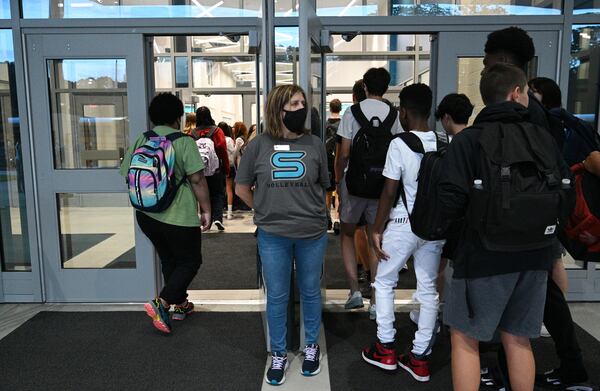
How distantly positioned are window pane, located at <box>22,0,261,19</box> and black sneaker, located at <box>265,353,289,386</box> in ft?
7.72

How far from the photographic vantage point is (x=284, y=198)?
237cm

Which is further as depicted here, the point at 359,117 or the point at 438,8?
the point at 438,8

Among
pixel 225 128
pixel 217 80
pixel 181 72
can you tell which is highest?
pixel 181 72

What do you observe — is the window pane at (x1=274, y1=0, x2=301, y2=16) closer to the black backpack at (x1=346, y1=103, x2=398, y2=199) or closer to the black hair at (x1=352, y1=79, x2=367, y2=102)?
the black hair at (x1=352, y1=79, x2=367, y2=102)

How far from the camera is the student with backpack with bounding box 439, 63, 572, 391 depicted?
170 cm

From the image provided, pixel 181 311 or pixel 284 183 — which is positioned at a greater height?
pixel 284 183

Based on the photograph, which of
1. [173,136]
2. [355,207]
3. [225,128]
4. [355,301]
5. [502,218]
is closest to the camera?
[502,218]

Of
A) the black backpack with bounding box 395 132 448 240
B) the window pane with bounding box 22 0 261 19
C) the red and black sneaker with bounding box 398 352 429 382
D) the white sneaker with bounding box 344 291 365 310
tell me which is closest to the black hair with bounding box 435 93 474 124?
the black backpack with bounding box 395 132 448 240

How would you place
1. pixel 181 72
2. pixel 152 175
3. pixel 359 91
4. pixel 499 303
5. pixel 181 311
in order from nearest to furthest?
pixel 499 303 → pixel 152 175 → pixel 181 311 → pixel 359 91 → pixel 181 72

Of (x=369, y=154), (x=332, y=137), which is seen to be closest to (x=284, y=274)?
(x=369, y=154)

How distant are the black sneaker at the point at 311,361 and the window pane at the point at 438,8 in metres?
2.34

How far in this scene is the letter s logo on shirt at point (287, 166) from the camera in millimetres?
2373

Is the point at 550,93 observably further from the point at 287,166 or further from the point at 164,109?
the point at 164,109

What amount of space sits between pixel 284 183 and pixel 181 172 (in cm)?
93
